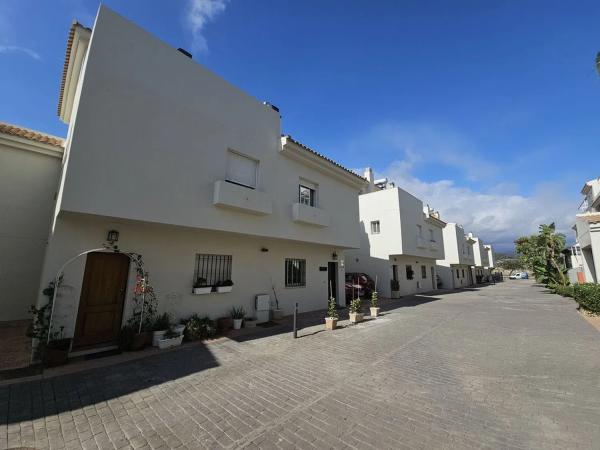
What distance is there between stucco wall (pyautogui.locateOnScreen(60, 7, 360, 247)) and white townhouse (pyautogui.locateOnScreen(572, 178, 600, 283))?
53.1ft

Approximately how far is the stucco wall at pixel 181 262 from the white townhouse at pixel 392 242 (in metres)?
8.92

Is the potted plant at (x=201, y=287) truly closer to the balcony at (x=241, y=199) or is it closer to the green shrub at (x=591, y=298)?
the balcony at (x=241, y=199)

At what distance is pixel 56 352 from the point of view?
545 centimetres

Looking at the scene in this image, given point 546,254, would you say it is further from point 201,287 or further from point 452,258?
point 201,287

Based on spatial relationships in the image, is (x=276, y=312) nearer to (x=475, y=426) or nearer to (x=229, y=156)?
(x=229, y=156)

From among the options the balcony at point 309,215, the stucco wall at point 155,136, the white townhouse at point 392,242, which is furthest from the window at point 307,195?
the white townhouse at point 392,242

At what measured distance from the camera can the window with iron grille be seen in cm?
885

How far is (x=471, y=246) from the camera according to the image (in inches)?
1754

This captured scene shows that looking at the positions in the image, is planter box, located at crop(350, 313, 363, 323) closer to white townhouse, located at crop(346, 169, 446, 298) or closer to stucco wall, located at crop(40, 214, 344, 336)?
stucco wall, located at crop(40, 214, 344, 336)

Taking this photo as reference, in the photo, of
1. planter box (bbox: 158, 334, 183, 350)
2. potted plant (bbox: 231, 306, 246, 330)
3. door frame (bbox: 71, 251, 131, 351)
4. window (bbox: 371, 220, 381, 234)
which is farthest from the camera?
window (bbox: 371, 220, 381, 234)

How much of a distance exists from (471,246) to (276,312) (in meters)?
45.4

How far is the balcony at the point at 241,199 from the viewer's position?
7.98 meters

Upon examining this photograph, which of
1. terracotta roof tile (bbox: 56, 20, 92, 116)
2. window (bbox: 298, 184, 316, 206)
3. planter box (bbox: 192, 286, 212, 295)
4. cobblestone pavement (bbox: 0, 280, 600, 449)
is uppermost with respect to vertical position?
terracotta roof tile (bbox: 56, 20, 92, 116)

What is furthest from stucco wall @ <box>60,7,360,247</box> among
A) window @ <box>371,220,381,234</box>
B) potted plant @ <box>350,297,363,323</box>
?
window @ <box>371,220,381,234</box>
